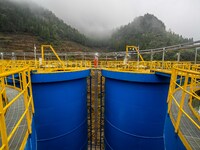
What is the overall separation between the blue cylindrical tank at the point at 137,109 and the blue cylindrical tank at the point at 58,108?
1.71m

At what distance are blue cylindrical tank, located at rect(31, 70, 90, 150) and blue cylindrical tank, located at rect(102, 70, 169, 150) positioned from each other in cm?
171

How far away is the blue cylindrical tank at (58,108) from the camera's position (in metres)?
5.81

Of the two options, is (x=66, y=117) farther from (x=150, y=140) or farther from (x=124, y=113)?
(x=150, y=140)

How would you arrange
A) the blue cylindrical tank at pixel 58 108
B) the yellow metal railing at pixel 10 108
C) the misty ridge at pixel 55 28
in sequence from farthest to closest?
1. the misty ridge at pixel 55 28
2. the blue cylindrical tank at pixel 58 108
3. the yellow metal railing at pixel 10 108

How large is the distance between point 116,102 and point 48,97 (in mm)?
3044

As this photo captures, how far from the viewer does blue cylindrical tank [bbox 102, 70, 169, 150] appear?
19.4 ft

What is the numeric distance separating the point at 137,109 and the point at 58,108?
3398 millimetres

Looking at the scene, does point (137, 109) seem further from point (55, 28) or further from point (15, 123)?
point (55, 28)

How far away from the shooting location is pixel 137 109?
620 cm

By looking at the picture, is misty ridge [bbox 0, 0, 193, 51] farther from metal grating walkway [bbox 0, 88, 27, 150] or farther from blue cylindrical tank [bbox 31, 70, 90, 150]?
metal grating walkway [bbox 0, 88, 27, 150]

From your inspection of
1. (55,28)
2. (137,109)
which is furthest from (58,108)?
(55,28)

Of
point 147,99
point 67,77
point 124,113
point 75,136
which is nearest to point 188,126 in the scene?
point 147,99

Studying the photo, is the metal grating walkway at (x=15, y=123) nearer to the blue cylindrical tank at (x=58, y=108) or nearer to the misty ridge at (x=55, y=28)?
the blue cylindrical tank at (x=58, y=108)

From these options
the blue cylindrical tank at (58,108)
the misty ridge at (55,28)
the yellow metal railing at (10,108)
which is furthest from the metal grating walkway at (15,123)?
the misty ridge at (55,28)
